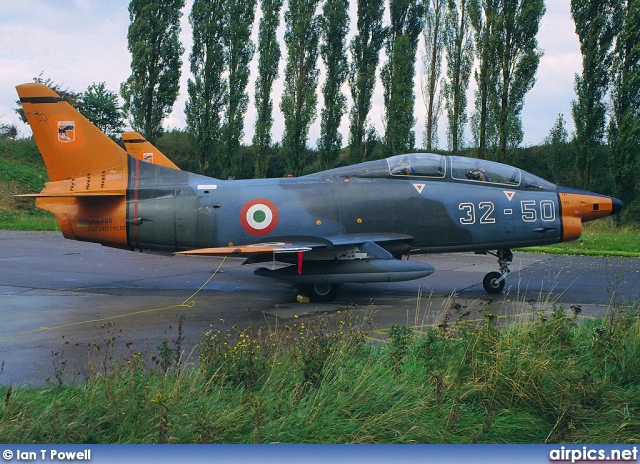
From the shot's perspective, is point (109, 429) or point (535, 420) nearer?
point (109, 429)

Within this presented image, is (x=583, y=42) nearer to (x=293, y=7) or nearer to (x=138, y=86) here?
(x=293, y=7)

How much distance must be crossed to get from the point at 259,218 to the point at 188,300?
2144mm

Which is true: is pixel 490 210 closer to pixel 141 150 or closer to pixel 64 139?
pixel 64 139

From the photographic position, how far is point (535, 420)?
195 inches

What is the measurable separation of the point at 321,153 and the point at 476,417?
33.6 meters

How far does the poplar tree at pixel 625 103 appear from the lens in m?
29.5

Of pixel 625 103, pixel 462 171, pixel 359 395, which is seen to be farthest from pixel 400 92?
pixel 359 395

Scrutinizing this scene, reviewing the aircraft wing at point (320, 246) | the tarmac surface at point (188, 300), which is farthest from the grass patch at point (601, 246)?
the aircraft wing at point (320, 246)

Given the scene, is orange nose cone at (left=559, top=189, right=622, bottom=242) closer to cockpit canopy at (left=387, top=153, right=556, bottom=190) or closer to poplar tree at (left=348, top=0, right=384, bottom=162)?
cockpit canopy at (left=387, top=153, right=556, bottom=190)

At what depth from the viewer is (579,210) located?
11922mm

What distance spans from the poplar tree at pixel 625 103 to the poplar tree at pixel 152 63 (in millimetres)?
25197

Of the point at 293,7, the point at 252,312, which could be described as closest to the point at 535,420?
the point at 252,312

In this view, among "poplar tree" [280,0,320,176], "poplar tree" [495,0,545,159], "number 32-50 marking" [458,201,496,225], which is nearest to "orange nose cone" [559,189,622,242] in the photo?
"number 32-50 marking" [458,201,496,225]

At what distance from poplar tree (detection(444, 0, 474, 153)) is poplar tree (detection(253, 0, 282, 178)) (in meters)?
11.6
